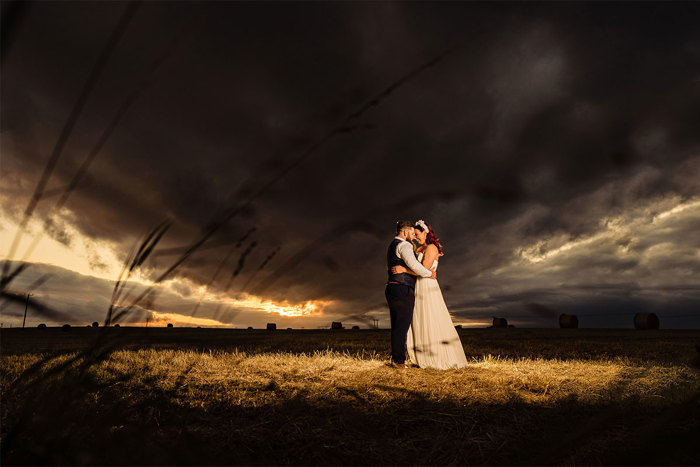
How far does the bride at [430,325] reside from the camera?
21.8 feet

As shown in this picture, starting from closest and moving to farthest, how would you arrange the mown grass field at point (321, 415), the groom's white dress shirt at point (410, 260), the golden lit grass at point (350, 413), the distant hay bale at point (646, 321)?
the mown grass field at point (321, 415)
the golden lit grass at point (350, 413)
the groom's white dress shirt at point (410, 260)
the distant hay bale at point (646, 321)

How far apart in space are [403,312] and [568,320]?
36756 mm

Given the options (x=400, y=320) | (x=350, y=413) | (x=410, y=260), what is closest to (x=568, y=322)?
(x=400, y=320)

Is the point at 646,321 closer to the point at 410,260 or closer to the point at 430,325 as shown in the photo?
the point at 430,325

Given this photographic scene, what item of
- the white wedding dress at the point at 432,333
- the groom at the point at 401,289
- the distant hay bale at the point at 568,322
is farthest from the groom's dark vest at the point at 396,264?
the distant hay bale at the point at 568,322

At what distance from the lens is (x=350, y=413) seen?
3543 mm

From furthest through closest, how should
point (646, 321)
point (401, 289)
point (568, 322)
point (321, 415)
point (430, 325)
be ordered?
point (568, 322), point (646, 321), point (430, 325), point (401, 289), point (321, 415)

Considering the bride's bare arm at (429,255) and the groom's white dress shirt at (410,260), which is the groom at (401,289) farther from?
the bride's bare arm at (429,255)

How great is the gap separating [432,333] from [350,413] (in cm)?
343

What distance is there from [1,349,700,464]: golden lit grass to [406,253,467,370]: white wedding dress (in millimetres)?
755

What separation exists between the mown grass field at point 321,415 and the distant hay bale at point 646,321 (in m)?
32.0

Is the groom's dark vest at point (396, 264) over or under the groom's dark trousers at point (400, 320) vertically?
over

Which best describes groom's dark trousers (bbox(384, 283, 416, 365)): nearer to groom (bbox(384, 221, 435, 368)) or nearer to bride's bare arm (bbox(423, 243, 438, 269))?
groom (bbox(384, 221, 435, 368))

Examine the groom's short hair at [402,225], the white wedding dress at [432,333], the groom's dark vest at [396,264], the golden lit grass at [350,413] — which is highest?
the groom's short hair at [402,225]
